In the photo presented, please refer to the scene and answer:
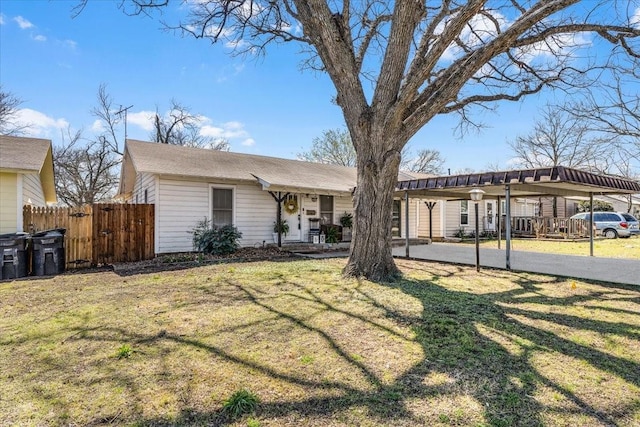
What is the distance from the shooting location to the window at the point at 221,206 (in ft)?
38.1

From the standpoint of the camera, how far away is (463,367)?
3.01 metres

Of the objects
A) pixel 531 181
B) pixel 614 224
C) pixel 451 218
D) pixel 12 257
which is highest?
pixel 531 181

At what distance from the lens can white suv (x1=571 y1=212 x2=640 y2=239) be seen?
20016mm

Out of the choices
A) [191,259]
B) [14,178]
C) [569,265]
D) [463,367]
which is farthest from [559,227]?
[14,178]

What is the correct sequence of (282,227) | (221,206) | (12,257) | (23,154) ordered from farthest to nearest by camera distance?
1. (282,227)
2. (221,206)
3. (23,154)
4. (12,257)

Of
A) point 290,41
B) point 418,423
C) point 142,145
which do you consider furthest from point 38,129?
point 418,423

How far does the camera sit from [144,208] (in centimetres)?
1030

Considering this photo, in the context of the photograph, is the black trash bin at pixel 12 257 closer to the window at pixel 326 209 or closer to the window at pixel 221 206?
the window at pixel 221 206

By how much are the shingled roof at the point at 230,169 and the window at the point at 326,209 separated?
722 mm

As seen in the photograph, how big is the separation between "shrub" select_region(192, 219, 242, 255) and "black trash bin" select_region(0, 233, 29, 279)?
13.7ft

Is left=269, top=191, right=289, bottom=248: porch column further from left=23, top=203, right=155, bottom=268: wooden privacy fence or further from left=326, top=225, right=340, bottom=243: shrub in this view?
left=23, top=203, right=155, bottom=268: wooden privacy fence

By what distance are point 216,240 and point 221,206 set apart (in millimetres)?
1613

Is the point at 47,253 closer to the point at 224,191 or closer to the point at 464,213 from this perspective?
the point at 224,191

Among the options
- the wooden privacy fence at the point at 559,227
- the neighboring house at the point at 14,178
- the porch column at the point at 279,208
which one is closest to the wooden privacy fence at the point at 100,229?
the neighboring house at the point at 14,178
